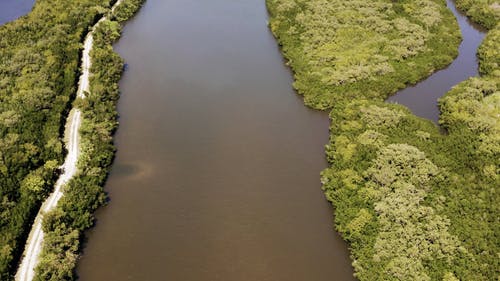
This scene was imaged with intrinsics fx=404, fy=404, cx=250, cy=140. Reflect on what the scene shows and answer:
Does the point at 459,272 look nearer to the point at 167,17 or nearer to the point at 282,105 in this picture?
the point at 282,105

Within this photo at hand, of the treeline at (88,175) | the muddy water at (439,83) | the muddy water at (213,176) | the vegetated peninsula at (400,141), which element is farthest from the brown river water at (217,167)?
the vegetated peninsula at (400,141)

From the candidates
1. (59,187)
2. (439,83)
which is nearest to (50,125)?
(59,187)

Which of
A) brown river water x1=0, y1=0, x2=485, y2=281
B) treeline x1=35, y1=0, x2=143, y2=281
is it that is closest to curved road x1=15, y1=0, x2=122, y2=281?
treeline x1=35, y1=0, x2=143, y2=281

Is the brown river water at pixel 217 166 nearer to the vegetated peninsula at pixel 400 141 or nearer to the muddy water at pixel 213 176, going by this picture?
the muddy water at pixel 213 176

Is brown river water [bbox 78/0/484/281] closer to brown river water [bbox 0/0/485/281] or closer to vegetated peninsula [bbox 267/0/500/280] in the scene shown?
brown river water [bbox 0/0/485/281]

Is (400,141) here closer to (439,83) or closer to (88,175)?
(439,83)

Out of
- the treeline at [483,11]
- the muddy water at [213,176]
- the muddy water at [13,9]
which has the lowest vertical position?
the muddy water at [213,176]
